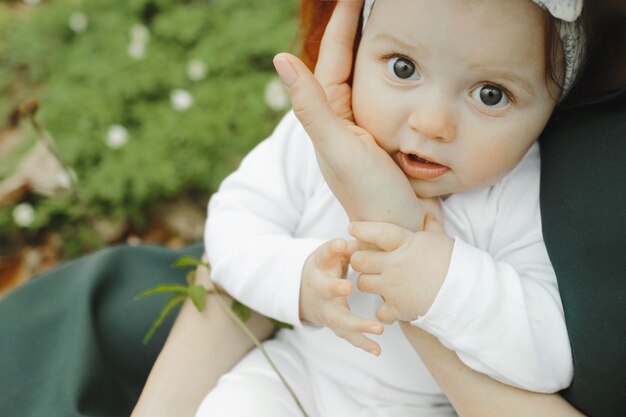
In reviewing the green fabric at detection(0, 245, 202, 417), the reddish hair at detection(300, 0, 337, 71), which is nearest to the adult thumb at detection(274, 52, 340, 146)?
the reddish hair at detection(300, 0, 337, 71)

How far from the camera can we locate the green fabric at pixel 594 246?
97 cm

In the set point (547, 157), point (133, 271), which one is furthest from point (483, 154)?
point (133, 271)

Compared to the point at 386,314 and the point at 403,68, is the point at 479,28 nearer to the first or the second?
the point at 403,68

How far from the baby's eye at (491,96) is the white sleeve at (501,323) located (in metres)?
0.22

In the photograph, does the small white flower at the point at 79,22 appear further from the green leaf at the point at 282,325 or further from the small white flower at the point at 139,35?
the green leaf at the point at 282,325

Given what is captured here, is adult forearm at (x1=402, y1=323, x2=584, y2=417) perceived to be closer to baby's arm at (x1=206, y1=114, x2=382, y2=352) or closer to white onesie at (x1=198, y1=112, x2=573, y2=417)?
white onesie at (x1=198, y1=112, x2=573, y2=417)

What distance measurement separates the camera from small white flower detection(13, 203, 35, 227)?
8.66 feet

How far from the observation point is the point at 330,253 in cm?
111

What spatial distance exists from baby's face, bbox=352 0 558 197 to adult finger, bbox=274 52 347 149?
12 centimetres

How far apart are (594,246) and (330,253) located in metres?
0.39

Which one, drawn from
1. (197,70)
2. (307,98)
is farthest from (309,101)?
(197,70)

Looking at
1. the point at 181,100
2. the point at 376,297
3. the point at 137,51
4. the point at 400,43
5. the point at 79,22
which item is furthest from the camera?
the point at 79,22

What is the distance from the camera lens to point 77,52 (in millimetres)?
3098

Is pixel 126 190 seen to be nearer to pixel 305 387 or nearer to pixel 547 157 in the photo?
pixel 305 387
